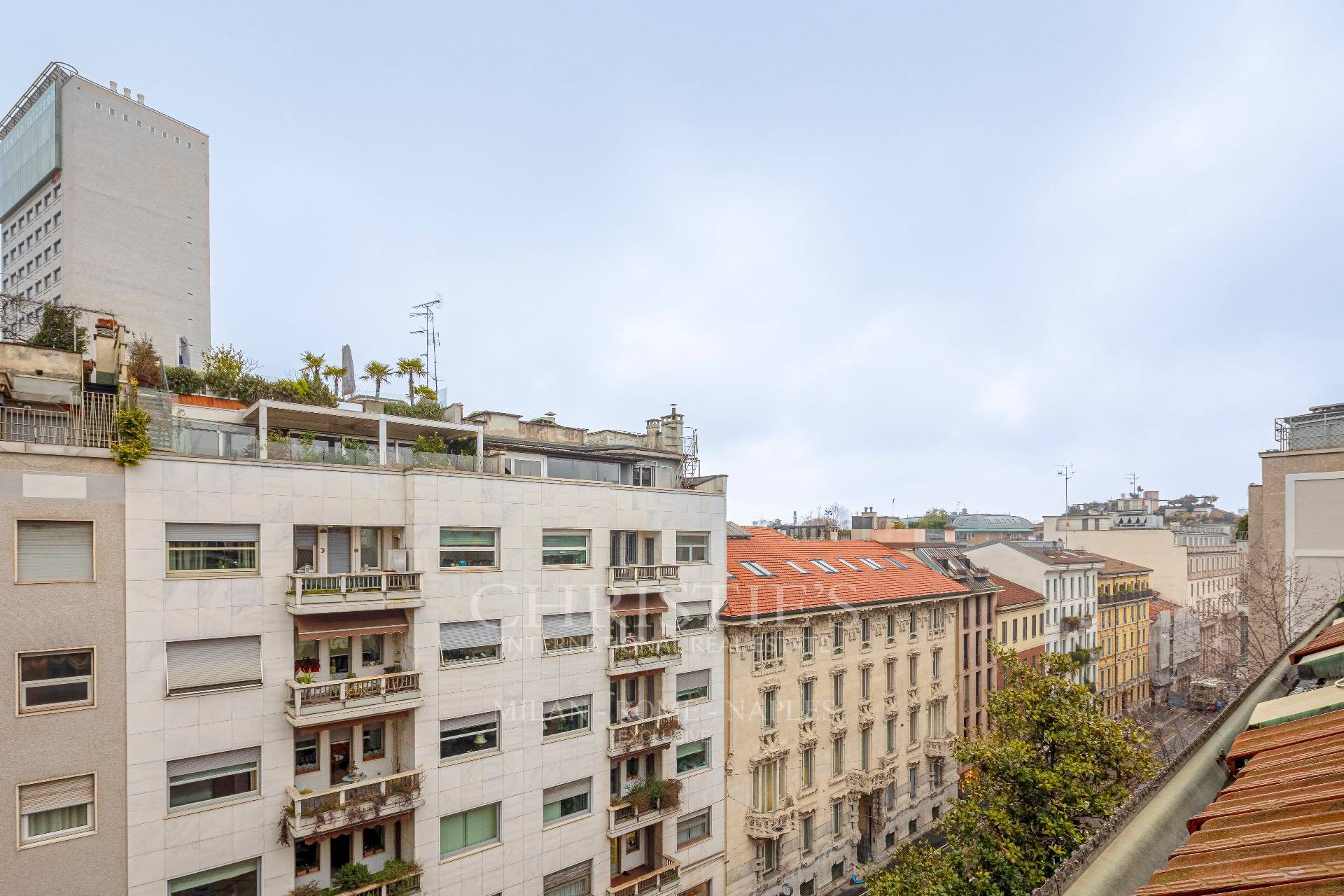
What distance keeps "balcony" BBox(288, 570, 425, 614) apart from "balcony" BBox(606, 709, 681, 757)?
10.4m

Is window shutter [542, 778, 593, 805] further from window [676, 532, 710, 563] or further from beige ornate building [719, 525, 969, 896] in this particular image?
window [676, 532, 710, 563]

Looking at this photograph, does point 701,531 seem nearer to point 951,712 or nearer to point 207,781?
point 207,781

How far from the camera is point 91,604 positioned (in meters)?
18.3

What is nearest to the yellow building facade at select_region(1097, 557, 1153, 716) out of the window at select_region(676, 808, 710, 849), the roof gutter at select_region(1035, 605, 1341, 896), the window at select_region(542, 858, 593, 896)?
the window at select_region(676, 808, 710, 849)

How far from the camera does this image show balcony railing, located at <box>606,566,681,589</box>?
28734mm

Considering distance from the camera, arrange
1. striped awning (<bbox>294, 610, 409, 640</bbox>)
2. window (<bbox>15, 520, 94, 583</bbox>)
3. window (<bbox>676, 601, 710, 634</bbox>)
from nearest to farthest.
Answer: window (<bbox>15, 520, 94, 583</bbox>), striped awning (<bbox>294, 610, 409, 640</bbox>), window (<bbox>676, 601, 710, 634</bbox>)

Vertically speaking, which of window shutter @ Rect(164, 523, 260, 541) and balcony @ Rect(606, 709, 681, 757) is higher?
window shutter @ Rect(164, 523, 260, 541)

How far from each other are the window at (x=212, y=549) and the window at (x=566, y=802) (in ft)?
46.6

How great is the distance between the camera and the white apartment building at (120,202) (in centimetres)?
6294

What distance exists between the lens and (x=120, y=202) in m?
64.8

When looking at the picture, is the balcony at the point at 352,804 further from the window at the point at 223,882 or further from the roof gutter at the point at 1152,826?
the roof gutter at the point at 1152,826

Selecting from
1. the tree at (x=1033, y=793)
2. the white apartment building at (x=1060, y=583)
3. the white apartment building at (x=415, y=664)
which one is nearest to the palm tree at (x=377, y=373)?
the white apartment building at (x=415, y=664)

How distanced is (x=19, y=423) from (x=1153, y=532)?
95.2 meters

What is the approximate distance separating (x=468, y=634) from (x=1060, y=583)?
177 ft
